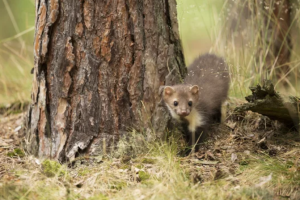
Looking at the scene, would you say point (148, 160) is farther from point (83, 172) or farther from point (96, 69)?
point (96, 69)

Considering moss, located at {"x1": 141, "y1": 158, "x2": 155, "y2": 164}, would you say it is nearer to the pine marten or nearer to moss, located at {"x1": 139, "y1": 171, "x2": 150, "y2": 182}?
moss, located at {"x1": 139, "y1": 171, "x2": 150, "y2": 182}

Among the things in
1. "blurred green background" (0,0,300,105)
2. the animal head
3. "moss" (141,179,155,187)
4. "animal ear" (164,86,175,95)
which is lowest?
"moss" (141,179,155,187)

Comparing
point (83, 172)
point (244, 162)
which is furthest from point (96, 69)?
point (244, 162)

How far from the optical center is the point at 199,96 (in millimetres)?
4957

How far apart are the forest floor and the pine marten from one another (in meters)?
0.25

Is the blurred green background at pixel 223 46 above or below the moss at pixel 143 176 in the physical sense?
above

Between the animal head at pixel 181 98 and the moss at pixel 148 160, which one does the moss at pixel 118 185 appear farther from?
the animal head at pixel 181 98

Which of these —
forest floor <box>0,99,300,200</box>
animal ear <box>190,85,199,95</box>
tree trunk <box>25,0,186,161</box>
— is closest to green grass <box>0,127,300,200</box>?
forest floor <box>0,99,300,200</box>

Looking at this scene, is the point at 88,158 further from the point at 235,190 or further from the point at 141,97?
the point at 235,190

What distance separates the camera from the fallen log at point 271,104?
4.00 metres

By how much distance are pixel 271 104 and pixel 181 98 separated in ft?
3.67

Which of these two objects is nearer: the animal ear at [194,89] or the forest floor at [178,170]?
the forest floor at [178,170]

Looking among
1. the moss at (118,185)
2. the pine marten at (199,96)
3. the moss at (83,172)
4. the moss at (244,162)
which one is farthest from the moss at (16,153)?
the moss at (244,162)

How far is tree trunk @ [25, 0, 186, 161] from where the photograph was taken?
12.6ft
